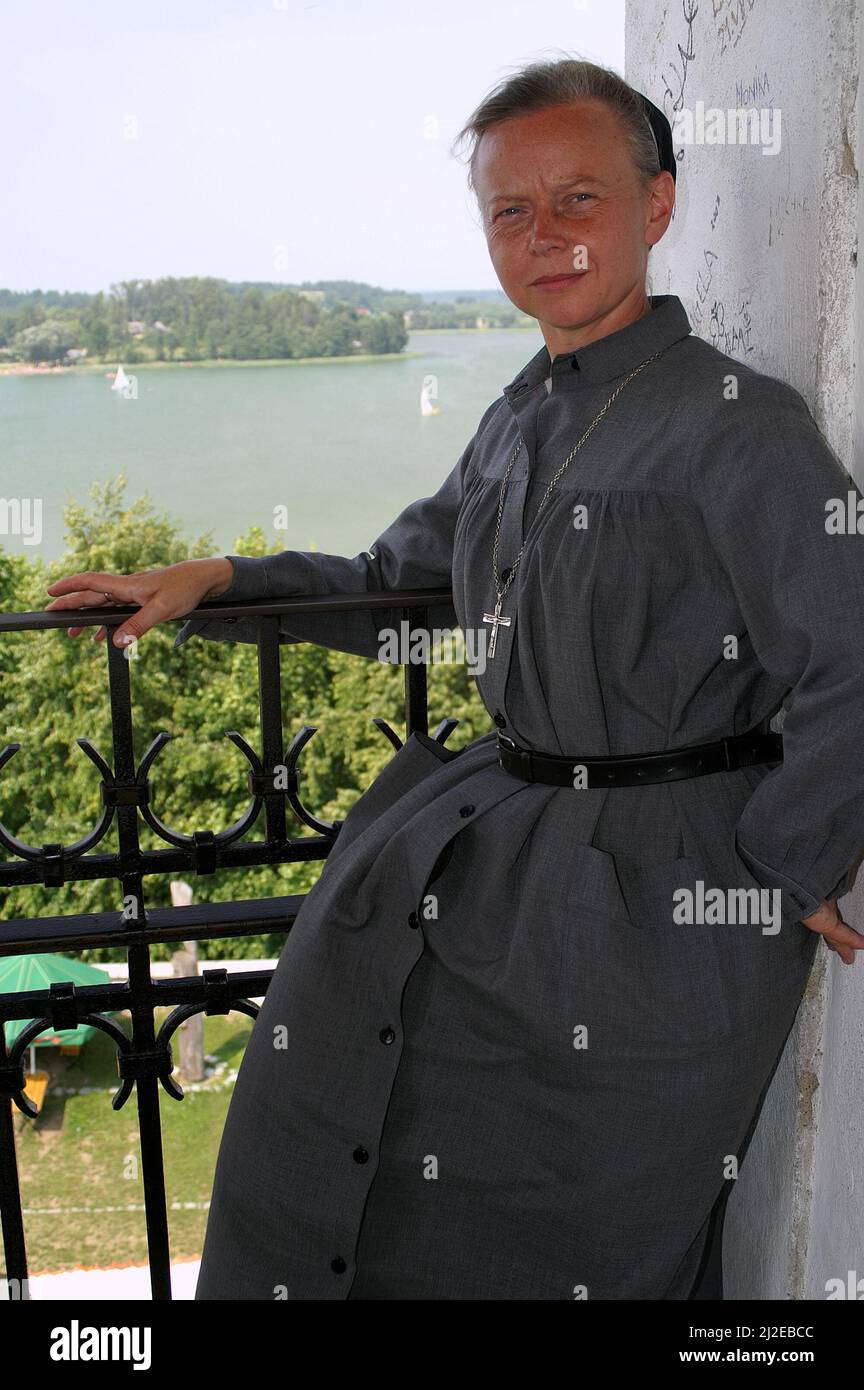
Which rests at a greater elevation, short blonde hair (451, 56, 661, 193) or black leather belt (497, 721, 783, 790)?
short blonde hair (451, 56, 661, 193)

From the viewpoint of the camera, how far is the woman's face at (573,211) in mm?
1379

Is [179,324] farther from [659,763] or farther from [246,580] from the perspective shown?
[659,763]

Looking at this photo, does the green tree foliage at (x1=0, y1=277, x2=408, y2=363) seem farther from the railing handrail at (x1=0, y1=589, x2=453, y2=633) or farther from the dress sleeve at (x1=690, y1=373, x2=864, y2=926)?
the dress sleeve at (x1=690, y1=373, x2=864, y2=926)

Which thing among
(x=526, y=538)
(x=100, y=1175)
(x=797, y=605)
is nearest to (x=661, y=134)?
(x=526, y=538)

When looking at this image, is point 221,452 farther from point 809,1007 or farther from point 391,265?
point 809,1007

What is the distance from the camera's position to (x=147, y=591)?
1632 millimetres

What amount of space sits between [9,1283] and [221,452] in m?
45.1

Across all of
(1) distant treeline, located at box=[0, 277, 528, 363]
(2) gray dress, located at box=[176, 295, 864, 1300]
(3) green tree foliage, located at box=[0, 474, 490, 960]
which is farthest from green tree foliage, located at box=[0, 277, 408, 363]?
(2) gray dress, located at box=[176, 295, 864, 1300]

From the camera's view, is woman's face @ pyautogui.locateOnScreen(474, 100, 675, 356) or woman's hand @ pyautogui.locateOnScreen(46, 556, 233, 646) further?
woman's hand @ pyautogui.locateOnScreen(46, 556, 233, 646)

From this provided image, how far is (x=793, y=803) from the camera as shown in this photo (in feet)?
4.16

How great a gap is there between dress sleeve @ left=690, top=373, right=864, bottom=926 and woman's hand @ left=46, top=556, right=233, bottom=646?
25.1 inches

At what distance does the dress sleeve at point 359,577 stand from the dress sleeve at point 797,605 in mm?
481

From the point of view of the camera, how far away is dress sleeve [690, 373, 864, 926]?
1.21 metres

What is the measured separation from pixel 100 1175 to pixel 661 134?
80.1ft
